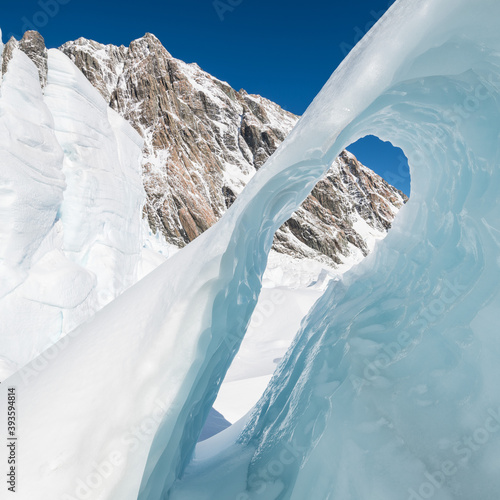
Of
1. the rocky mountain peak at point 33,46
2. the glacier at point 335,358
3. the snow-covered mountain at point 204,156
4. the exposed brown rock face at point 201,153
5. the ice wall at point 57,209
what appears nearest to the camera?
the glacier at point 335,358

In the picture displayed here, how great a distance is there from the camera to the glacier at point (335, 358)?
53.7 inches

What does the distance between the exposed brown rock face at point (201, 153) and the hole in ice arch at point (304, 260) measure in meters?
0.20

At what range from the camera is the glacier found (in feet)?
4.48

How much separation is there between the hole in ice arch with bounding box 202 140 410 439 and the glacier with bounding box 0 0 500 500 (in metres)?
2.54

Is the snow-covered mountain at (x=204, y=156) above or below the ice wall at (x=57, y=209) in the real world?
above

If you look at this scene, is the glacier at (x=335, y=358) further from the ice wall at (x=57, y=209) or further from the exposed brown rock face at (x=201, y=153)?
the exposed brown rock face at (x=201, y=153)

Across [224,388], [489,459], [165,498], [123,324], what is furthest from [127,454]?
[224,388]

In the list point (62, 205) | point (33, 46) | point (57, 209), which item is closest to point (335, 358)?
point (57, 209)

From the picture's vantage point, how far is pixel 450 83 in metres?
2.15

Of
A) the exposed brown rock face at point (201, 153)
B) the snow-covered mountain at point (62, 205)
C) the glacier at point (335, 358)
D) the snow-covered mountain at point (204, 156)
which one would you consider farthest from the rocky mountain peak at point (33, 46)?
the glacier at point (335, 358)

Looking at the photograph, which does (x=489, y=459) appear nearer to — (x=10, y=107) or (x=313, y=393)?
(x=313, y=393)

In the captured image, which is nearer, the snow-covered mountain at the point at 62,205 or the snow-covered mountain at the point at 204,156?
the snow-covered mountain at the point at 62,205

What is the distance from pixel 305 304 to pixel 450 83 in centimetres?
978

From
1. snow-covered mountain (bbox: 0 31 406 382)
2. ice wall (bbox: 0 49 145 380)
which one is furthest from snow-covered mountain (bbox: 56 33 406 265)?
ice wall (bbox: 0 49 145 380)
